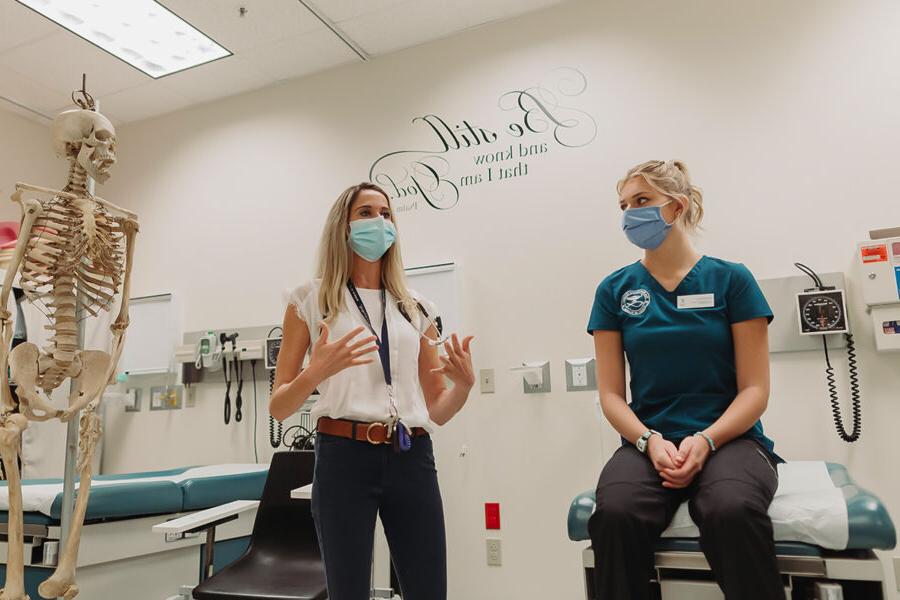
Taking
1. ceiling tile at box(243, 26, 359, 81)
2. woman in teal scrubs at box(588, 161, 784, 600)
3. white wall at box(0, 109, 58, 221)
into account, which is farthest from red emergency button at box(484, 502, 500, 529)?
white wall at box(0, 109, 58, 221)

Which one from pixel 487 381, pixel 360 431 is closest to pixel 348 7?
pixel 487 381

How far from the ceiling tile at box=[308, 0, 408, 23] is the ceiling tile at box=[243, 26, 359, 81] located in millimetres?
145

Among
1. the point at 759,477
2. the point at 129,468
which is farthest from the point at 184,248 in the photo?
the point at 759,477

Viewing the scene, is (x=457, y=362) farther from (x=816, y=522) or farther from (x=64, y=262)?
(x=64, y=262)

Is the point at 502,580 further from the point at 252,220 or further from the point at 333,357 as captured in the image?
the point at 252,220

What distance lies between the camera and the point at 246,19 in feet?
11.1

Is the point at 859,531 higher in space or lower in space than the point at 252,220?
lower

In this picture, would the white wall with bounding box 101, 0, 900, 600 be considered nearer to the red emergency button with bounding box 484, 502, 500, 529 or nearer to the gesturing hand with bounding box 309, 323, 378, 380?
the red emergency button with bounding box 484, 502, 500, 529

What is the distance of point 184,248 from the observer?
414 centimetres

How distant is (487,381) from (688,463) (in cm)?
171

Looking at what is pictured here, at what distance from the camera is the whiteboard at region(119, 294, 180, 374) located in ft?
13.1

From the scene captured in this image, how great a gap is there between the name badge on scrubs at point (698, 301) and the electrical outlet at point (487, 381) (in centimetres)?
153

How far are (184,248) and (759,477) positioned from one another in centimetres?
368

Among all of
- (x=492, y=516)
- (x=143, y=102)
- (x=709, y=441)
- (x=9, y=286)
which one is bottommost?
(x=492, y=516)
